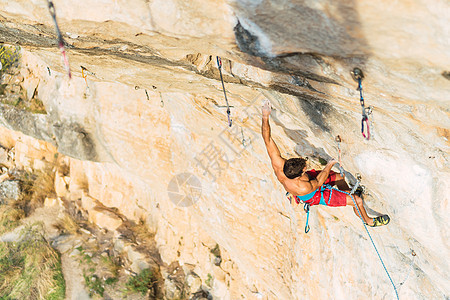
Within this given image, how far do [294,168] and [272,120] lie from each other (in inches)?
32.8

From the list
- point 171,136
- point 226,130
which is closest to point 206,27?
point 226,130

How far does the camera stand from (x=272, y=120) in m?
3.62

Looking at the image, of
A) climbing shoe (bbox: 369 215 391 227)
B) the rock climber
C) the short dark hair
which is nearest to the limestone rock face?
climbing shoe (bbox: 369 215 391 227)

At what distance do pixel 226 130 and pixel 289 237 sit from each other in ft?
5.79

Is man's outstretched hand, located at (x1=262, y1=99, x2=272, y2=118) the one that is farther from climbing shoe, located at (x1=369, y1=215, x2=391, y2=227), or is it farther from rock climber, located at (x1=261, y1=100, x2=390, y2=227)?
climbing shoe, located at (x1=369, y1=215, x2=391, y2=227)

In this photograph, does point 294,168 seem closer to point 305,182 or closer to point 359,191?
point 305,182

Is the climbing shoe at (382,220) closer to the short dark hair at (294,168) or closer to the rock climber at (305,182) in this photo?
the rock climber at (305,182)

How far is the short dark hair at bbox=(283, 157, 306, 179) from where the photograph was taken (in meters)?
2.96

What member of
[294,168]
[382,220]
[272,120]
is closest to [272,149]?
[294,168]

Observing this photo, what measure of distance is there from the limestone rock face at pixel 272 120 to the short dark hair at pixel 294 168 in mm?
317

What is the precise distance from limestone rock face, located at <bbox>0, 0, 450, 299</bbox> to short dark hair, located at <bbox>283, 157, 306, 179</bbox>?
0.32 metres

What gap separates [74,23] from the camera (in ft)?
7.32

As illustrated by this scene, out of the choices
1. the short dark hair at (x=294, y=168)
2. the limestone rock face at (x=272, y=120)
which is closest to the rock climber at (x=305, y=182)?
the short dark hair at (x=294, y=168)

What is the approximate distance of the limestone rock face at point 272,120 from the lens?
1.68 m
